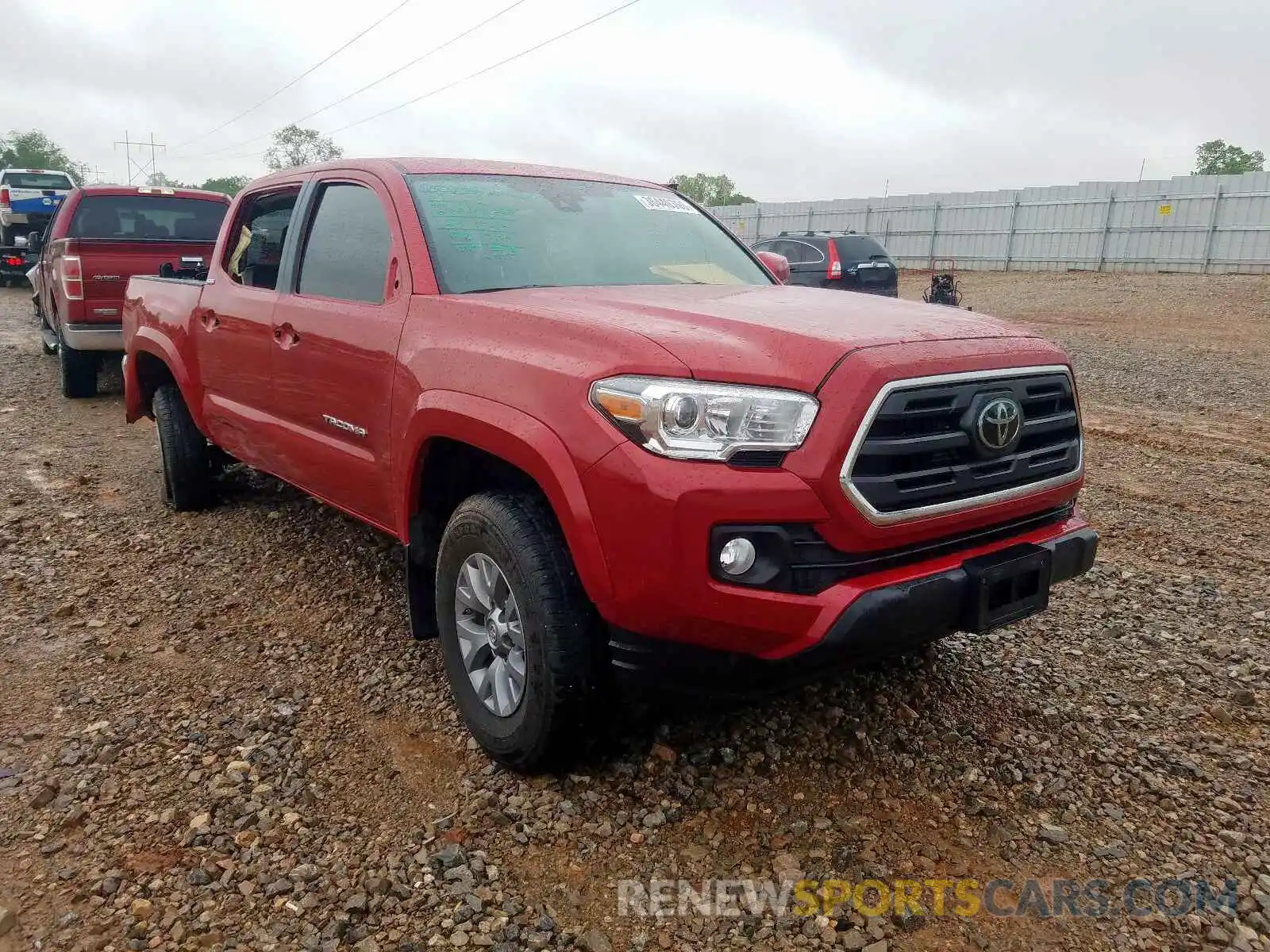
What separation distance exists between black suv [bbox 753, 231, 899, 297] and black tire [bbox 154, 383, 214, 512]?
10147 mm

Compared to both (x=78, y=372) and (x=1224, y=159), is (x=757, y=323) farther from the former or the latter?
(x=1224, y=159)

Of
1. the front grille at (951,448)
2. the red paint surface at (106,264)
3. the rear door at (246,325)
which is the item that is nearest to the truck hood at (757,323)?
the front grille at (951,448)

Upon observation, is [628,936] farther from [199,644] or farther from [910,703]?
[199,644]

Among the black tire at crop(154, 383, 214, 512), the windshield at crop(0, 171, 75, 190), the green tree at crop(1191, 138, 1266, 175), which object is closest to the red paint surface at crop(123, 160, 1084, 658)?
the black tire at crop(154, 383, 214, 512)

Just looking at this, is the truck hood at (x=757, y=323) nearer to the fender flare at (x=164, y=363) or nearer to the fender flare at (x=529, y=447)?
the fender flare at (x=529, y=447)

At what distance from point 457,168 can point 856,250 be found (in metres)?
11.6

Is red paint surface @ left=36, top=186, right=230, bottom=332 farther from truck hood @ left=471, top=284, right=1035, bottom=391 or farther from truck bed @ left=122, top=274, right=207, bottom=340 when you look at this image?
truck hood @ left=471, top=284, right=1035, bottom=391

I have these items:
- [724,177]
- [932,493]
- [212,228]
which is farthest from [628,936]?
[724,177]

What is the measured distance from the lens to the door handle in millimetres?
3828

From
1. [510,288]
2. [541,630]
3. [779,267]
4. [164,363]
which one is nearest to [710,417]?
[541,630]

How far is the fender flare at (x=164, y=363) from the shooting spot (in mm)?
4941

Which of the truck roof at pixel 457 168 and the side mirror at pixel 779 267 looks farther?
the side mirror at pixel 779 267

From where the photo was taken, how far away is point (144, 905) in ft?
7.78

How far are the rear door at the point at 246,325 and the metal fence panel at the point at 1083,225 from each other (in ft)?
57.7
